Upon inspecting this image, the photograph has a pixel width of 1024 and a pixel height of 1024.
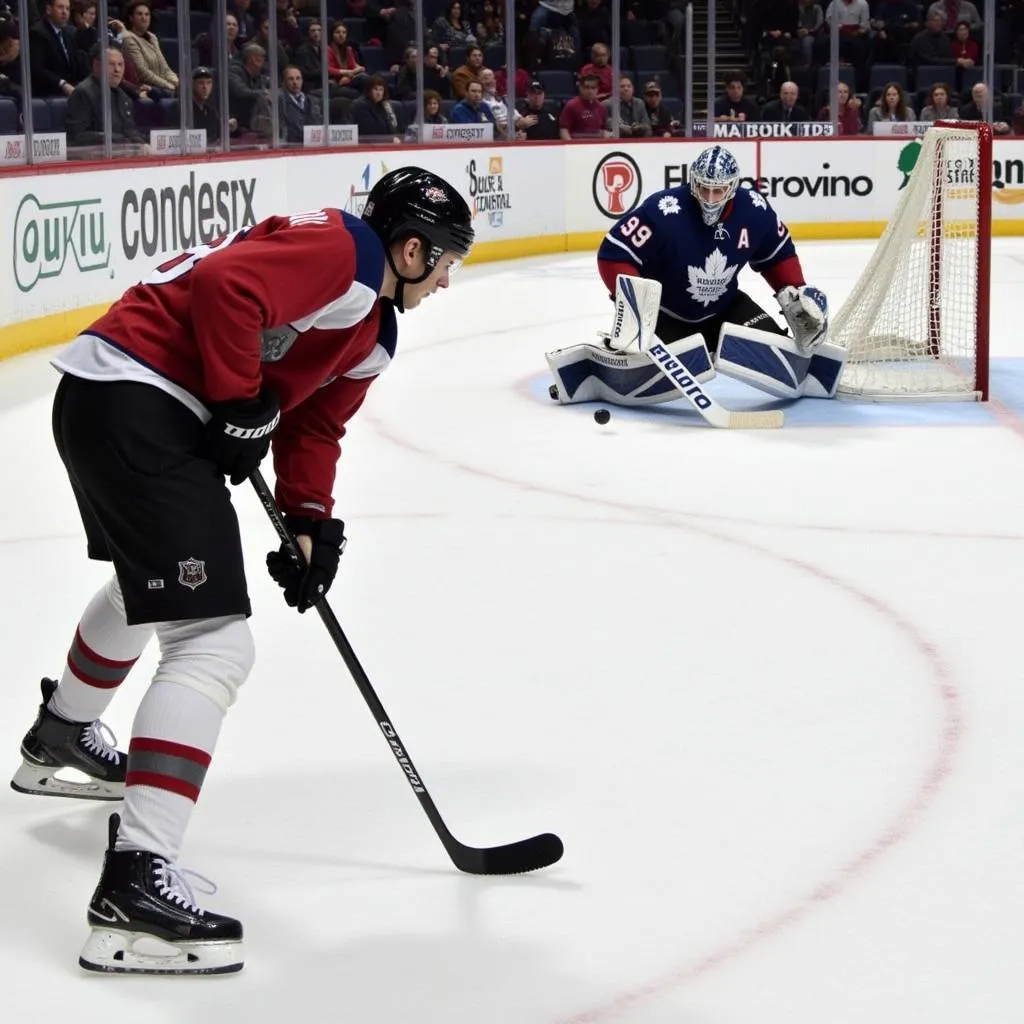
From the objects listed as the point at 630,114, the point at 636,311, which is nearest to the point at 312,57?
the point at 630,114

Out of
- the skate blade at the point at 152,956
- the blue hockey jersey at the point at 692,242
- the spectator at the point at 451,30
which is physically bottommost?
the skate blade at the point at 152,956

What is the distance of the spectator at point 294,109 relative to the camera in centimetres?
959

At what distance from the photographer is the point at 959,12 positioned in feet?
42.9

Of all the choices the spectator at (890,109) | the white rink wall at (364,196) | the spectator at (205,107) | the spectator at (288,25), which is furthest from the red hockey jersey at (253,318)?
the spectator at (890,109)

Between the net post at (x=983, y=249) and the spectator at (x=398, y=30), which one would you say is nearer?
the net post at (x=983, y=249)

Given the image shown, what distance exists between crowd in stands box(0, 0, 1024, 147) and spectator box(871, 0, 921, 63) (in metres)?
0.01

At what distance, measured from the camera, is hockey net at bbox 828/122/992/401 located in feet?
19.7

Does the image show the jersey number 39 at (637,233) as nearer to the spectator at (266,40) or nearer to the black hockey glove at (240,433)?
the black hockey glove at (240,433)

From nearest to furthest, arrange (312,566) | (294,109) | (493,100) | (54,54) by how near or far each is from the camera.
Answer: (312,566) < (54,54) < (294,109) < (493,100)

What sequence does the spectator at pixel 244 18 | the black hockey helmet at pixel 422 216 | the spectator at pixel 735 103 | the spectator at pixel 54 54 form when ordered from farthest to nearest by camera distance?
the spectator at pixel 735 103
the spectator at pixel 244 18
the spectator at pixel 54 54
the black hockey helmet at pixel 422 216

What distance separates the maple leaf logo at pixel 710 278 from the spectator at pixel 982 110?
742 cm

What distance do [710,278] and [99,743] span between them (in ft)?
12.5

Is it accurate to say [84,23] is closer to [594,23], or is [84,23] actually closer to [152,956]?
[594,23]

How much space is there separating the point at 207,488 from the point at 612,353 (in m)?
3.80
